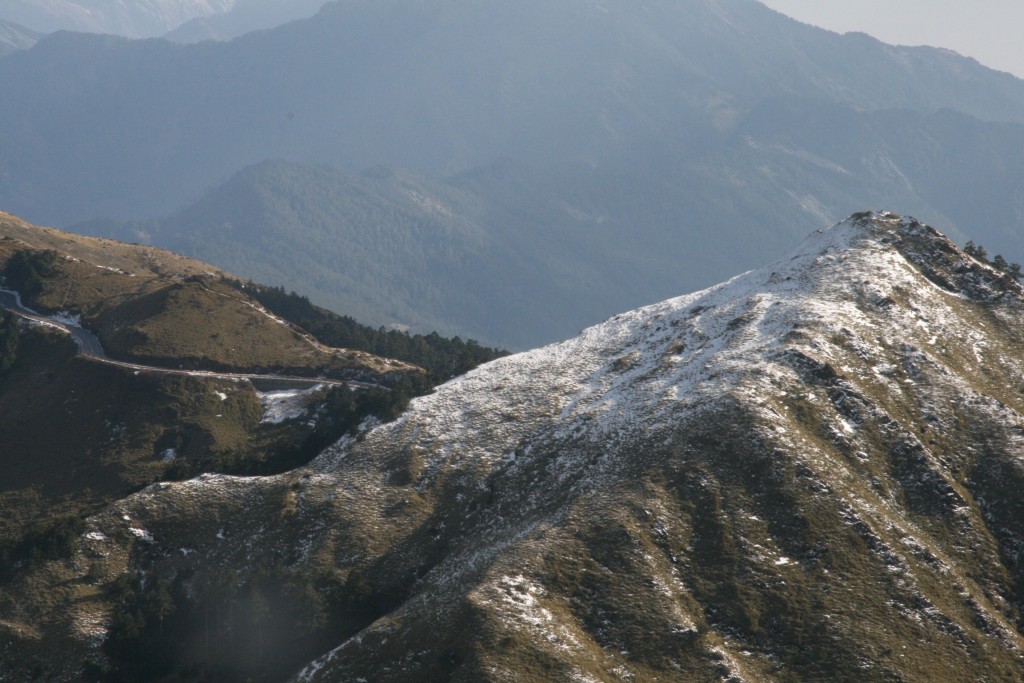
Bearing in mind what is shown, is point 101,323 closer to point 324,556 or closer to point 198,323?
point 198,323

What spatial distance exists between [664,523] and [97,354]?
103843 millimetres

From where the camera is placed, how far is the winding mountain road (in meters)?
134

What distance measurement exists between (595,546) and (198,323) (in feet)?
329

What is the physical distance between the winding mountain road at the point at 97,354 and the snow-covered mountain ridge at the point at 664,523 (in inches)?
1381

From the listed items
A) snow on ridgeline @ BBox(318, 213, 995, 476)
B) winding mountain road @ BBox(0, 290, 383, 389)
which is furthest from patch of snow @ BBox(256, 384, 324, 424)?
snow on ridgeline @ BBox(318, 213, 995, 476)

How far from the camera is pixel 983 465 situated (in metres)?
86.1

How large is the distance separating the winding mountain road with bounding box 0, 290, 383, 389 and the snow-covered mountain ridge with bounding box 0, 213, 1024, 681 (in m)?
35.1

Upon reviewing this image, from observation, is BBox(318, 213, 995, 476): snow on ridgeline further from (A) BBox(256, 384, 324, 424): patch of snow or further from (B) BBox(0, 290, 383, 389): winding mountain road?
(B) BBox(0, 290, 383, 389): winding mountain road

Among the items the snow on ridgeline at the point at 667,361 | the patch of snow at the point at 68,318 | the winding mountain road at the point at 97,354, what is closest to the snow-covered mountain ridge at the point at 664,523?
the snow on ridgeline at the point at 667,361

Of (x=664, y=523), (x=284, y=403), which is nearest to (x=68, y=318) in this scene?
(x=284, y=403)

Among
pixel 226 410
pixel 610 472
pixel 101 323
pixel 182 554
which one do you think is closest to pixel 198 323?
pixel 101 323

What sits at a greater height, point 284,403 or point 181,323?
point 181,323

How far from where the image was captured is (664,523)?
260 feet

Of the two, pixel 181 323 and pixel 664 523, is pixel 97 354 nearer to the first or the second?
pixel 181 323
